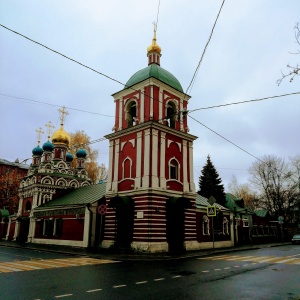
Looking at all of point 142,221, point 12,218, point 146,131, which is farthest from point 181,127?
point 12,218

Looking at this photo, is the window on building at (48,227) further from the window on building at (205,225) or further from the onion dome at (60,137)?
the window on building at (205,225)

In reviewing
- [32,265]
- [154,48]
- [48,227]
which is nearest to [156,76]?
[154,48]

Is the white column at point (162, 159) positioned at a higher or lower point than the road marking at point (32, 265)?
higher

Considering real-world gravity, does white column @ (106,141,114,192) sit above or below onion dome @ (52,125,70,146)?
below

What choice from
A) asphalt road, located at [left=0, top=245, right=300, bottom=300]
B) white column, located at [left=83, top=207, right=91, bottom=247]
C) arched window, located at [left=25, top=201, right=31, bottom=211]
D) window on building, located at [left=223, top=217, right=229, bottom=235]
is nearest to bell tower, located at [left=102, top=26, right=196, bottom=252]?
white column, located at [left=83, top=207, right=91, bottom=247]

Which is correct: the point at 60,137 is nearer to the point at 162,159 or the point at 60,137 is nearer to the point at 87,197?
the point at 87,197

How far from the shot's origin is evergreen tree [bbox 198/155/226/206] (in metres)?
41.7

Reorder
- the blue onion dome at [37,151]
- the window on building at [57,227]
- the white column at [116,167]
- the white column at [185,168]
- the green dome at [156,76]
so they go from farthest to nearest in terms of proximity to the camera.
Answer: the blue onion dome at [37,151] < the window on building at [57,227] < the green dome at [156,76] < the white column at [185,168] < the white column at [116,167]

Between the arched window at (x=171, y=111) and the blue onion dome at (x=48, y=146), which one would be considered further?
the blue onion dome at (x=48, y=146)

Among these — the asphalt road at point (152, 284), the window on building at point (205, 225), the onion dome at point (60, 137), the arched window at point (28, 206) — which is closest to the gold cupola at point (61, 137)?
the onion dome at point (60, 137)

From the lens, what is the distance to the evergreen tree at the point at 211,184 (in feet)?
137

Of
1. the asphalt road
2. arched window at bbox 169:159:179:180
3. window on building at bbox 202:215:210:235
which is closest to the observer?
the asphalt road

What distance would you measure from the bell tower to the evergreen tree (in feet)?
60.0

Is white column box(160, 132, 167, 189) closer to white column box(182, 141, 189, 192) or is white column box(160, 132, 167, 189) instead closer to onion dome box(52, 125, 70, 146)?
white column box(182, 141, 189, 192)
